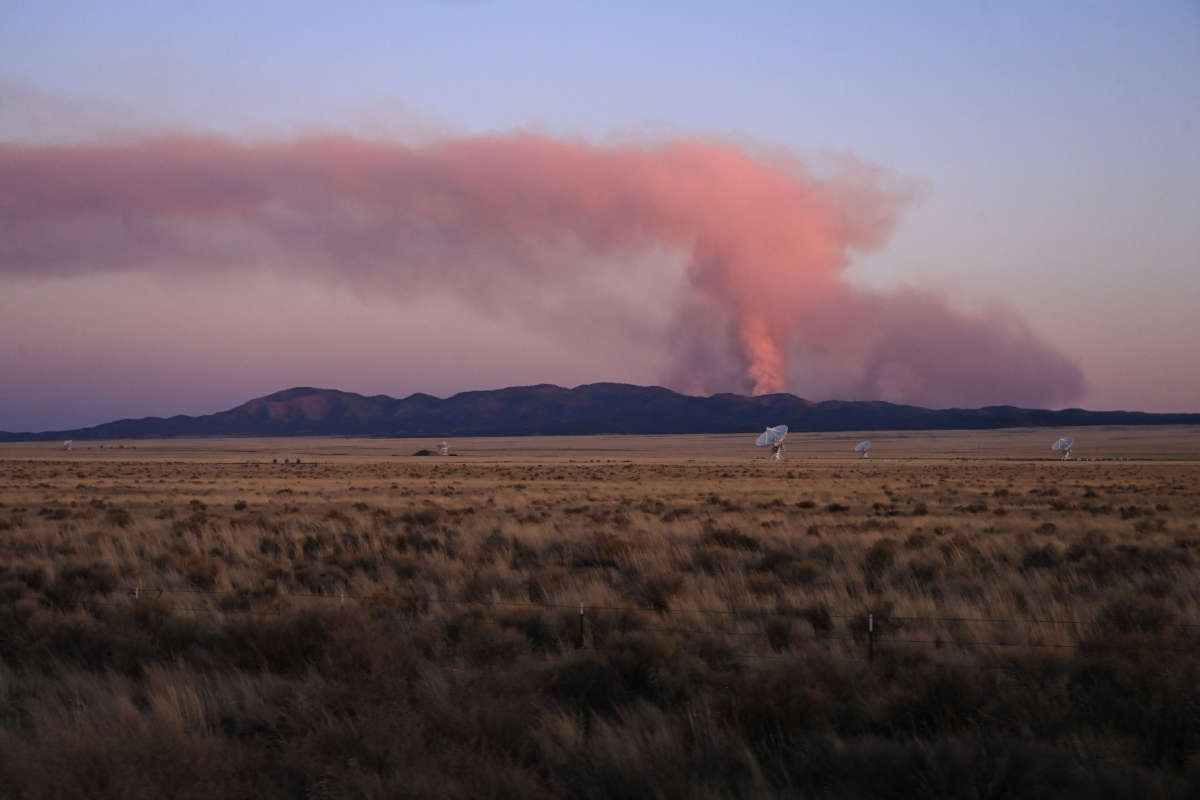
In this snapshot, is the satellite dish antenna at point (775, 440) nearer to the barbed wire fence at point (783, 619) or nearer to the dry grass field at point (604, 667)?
the dry grass field at point (604, 667)

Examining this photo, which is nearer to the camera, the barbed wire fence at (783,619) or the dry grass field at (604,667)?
the dry grass field at (604,667)

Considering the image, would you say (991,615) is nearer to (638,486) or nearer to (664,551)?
(664,551)

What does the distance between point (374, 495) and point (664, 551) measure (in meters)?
30.1

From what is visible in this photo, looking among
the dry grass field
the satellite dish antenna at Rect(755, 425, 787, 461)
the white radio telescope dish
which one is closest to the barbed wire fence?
the dry grass field

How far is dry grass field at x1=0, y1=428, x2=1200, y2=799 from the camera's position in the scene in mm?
7375

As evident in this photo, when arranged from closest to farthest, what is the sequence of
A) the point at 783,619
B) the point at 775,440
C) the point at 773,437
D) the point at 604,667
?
1. the point at 604,667
2. the point at 783,619
3. the point at 775,440
4. the point at 773,437

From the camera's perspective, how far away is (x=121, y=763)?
7309 mm

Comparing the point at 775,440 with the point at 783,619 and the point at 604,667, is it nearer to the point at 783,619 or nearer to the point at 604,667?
the point at 783,619

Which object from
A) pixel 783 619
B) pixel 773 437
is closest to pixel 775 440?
pixel 773 437

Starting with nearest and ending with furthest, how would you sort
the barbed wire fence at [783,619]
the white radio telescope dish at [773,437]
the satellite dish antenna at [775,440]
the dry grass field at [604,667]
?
the dry grass field at [604,667], the barbed wire fence at [783,619], the satellite dish antenna at [775,440], the white radio telescope dish at [773,437]

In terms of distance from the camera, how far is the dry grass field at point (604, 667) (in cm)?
738

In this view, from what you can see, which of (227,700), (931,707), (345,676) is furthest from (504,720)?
(931,707)

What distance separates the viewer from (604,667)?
10430mm

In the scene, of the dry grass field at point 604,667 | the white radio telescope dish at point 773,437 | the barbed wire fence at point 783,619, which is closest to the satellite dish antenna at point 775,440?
the white radio telescope dish at point 773,437
